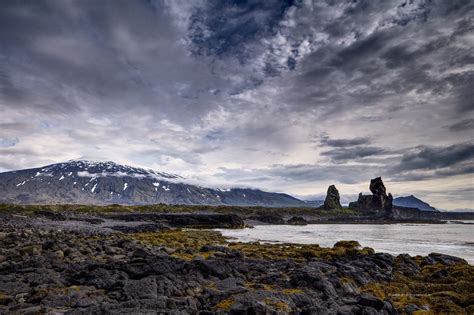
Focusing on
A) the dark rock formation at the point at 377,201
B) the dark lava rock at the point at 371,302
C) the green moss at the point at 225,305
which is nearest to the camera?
the green moss at the point at 225,305

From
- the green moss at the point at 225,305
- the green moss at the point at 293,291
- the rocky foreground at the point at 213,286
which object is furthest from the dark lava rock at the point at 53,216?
the green moss at the point at 225,305

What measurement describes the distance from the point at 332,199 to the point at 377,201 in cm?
2504

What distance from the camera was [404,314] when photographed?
10984mm

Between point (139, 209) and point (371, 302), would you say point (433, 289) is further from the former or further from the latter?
point (139, 209)

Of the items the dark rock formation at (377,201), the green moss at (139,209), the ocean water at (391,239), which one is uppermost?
the dark rock formation at (377,201)

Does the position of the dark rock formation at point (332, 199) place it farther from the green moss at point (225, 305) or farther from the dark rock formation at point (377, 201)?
the green moss at point (225, 305)

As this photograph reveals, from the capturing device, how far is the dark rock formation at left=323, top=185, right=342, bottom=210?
6943 inches

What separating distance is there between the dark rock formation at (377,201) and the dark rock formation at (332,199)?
11.6m

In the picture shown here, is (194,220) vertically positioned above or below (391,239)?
above

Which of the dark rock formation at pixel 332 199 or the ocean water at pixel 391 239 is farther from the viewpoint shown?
the dark rock formation at pixel 332 199

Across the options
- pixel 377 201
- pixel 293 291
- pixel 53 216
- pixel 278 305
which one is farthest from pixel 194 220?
pixel 377 201

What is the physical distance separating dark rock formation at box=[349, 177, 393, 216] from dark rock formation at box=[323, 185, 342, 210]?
38.0 feet

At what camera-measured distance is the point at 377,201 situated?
161 meters

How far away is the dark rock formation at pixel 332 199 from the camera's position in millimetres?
176363
